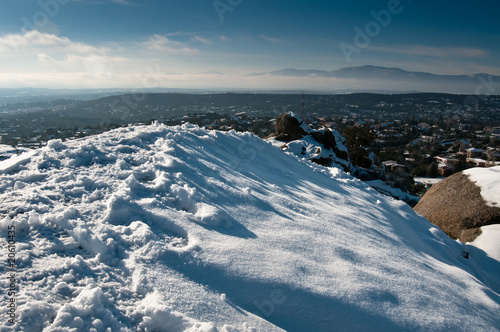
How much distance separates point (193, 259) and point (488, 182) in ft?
39.2

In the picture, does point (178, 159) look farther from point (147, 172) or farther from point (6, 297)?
point (6, 297)

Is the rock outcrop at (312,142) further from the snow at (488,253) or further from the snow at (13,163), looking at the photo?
the snow at (13,163)

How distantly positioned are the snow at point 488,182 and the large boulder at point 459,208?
121mm

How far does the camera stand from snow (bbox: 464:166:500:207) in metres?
9.05

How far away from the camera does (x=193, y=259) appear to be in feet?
10.4

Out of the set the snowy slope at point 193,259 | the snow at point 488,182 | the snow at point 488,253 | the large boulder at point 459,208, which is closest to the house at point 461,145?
the snow at point 488,182

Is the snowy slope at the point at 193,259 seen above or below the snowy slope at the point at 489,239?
above

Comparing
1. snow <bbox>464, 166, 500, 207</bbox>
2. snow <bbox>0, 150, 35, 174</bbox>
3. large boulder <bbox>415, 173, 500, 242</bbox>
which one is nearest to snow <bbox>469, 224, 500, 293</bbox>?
large boulder <bbox>415, 173, 500, 242</bbox>

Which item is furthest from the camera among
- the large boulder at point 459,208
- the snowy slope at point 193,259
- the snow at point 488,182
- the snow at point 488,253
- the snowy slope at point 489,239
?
the snow at point 488,182

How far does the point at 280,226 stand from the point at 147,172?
9.13 feet

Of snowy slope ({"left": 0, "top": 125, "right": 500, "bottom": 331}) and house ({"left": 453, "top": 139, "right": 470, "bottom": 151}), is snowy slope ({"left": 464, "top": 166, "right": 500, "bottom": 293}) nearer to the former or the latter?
snowy slope ({"left": 0, "top": 125, "right": 500, "bottom": 331})

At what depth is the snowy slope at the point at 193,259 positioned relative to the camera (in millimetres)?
2541

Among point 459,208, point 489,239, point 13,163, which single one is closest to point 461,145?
point 459,208

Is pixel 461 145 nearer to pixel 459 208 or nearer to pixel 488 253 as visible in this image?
pixel 459 208
